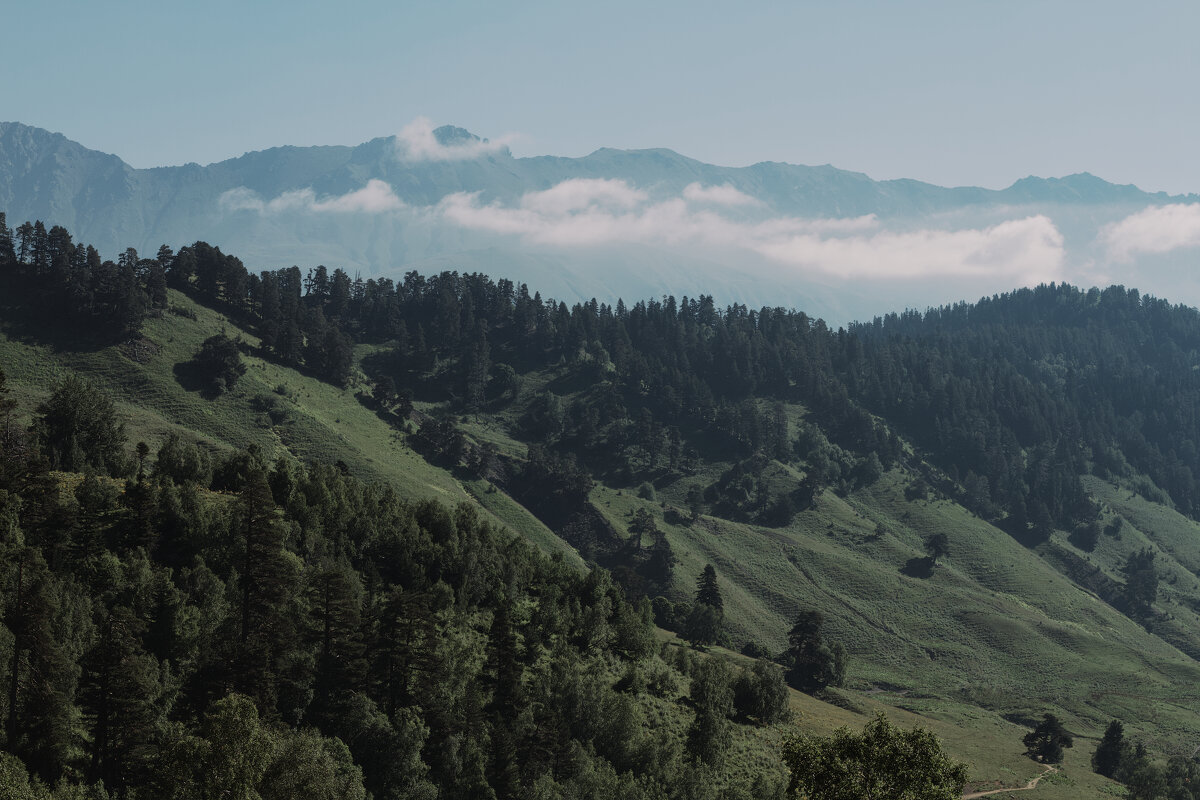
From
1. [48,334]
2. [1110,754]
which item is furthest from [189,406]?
[1110,754]

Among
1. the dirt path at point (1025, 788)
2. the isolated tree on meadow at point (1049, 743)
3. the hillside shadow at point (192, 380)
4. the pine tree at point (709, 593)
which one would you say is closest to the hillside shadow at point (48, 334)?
the hillside shadow at point (192, 380)

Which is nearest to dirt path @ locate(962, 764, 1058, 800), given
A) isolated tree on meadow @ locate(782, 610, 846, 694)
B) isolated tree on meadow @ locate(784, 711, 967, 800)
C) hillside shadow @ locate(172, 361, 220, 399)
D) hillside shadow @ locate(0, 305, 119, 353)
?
isolated tree on meadow @ locate(782, 610, 846, 694)

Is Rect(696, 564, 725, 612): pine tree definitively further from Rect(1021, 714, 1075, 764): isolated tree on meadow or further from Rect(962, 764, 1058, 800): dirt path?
Rect(962, 764, 1058, 800): dirt path

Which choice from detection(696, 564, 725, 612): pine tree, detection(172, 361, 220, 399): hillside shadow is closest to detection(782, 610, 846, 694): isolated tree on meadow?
detection(696, 564, 725, 612): pine tree

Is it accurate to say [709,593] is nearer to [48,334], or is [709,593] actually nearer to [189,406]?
[189,406]

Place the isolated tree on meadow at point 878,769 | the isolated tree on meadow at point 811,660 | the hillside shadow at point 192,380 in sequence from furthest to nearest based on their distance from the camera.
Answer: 1. the hillside shadow at point 192,380
2. the isolated tree on meadow at point 811,660
3. the isolated tree on meadow at point 878,769

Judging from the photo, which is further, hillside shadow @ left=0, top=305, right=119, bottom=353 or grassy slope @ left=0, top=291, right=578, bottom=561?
hillside shadow @ left=0, top=305, right=119, bottom=353

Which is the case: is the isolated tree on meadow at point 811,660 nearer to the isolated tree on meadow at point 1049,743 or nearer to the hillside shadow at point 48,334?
the isolated tree on meadow at point 1049,743

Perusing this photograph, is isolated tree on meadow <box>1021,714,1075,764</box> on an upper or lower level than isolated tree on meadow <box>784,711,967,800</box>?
lower

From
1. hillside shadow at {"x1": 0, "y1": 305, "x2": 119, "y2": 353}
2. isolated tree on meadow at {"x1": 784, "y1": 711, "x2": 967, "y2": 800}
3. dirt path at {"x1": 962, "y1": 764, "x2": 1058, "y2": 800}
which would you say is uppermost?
hillside shadow at {"x1": 0, "y1": 305, "x2": 119, "y2": 353}

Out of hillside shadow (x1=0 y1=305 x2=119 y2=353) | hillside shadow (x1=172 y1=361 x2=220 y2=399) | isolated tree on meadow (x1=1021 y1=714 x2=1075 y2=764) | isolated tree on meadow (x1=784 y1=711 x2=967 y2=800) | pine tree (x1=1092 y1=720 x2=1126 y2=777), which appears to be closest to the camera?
isolated tree on meadow (x1=784 y1=711 x2=967 y2=800)

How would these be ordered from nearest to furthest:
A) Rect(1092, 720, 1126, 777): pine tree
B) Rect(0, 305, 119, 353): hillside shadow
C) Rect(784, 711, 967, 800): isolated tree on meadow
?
1. Rect(784, 711, 967, 800): isolated tree on meadow
2. Rect(1092, 720, 1126, 777): pine tree
3. Rect(0, 305, 119, 353): hillside shadow

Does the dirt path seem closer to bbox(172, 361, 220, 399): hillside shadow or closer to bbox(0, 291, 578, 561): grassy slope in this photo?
bbox(0, 291, 578, 561): grassy slope

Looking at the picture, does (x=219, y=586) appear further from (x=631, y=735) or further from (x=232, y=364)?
(x=232, y=364)
